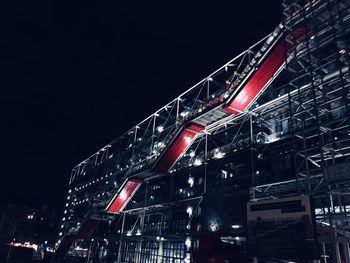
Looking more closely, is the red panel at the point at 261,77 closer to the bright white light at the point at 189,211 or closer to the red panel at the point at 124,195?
the bright white light at the point at 189,211

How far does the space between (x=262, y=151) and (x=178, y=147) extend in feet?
25.8

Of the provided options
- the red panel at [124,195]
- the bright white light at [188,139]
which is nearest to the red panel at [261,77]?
the bright white light at [188,139]

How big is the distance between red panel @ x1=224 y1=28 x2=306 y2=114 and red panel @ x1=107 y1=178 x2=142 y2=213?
555 inches

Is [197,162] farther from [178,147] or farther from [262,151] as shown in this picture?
[262,151]

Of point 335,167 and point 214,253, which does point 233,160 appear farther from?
point 335,167

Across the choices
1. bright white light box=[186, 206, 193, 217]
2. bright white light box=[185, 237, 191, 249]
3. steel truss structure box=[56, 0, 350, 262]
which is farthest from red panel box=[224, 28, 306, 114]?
bright white light box=[185, 237, 191, 249]

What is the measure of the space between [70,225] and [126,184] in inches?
1103

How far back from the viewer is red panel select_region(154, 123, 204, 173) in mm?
24222

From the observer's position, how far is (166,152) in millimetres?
24953

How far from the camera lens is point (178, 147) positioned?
25016mm

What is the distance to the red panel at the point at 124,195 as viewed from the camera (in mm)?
29688

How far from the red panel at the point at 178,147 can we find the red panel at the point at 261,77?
182 inches

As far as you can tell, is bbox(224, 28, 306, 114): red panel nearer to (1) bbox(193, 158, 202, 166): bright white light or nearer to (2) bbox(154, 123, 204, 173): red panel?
(2) bbox(154, 123, 204, 173): red panel

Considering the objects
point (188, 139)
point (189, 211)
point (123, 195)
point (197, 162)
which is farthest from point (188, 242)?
point (123, 195)
